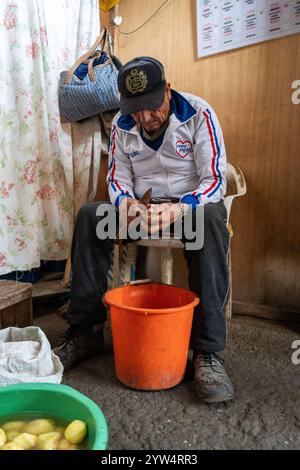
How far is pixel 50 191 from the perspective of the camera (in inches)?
66.9

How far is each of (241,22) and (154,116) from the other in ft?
2.50

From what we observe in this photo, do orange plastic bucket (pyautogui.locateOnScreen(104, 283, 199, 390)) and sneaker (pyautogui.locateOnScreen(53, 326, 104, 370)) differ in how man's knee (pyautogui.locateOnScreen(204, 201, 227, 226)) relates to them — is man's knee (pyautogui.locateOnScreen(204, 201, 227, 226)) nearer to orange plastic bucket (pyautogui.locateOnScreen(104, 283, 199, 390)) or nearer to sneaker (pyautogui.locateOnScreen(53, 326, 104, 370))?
orange plastic bucket (pyautogui.locateOnScreen(104, 283, 199, 390))

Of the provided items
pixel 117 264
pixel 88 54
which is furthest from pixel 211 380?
pixel 88 54

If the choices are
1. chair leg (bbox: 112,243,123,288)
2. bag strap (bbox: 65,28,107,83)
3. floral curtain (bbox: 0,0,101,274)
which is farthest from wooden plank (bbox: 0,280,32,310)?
bag strap (bbox: 65,28,107,83)

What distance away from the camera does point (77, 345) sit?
3.96 ft

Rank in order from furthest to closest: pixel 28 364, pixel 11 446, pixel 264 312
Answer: pixel 264 312 → pixel 28 364 → pixel 11 446

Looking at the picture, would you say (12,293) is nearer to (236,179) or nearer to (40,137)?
(40,137)

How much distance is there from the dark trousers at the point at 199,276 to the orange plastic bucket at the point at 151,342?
1.9 inches

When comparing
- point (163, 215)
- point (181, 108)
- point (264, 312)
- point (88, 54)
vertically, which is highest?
point (88, 54)

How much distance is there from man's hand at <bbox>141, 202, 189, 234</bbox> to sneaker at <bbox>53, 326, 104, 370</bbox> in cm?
43

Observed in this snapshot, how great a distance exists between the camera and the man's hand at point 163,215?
1.12m

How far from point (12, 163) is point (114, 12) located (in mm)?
1050
